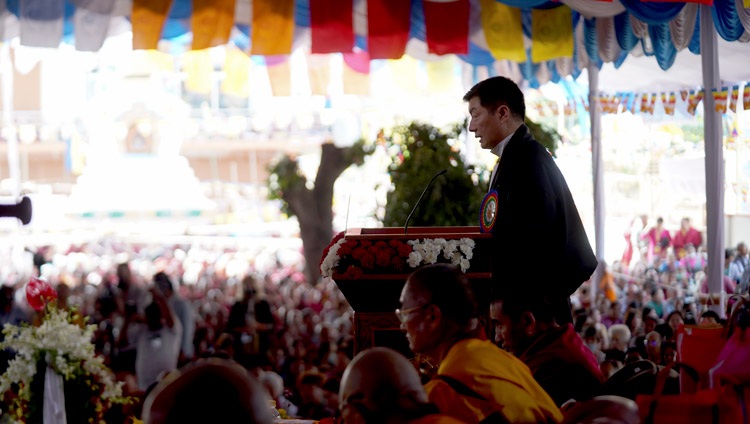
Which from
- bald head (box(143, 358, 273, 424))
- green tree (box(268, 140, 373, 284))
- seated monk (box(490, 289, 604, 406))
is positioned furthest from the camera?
green tree (box(268, 140, 373, 284))

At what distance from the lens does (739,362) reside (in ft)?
9.44

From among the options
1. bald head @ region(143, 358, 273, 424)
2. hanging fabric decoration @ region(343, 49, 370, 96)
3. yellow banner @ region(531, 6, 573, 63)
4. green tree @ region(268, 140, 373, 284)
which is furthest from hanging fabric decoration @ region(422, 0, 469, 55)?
bald head @ region(143, 358, 273, 424)

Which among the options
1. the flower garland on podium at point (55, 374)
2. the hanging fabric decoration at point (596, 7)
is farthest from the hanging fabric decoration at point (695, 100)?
the flower garland on podium at point (55, 374)

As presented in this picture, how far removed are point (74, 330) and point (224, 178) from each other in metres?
35.6

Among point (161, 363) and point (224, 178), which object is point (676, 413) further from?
point (224, 178)

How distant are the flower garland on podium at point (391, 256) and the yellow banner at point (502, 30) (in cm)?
843

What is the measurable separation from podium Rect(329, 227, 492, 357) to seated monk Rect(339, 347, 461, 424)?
1143 mm

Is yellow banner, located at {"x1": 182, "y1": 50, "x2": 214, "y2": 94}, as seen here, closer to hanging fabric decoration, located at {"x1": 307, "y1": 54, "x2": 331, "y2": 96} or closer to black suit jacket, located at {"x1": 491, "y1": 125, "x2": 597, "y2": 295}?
hanging fabric decoration, located at {"x1": 307, "y1": 54, "x2": 331, "y2": 96}

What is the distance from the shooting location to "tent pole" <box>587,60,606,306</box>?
493 inches

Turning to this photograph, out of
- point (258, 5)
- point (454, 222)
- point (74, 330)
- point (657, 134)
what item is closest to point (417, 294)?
point (74, 330)

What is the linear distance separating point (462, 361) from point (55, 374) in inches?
108

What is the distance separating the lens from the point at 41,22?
35.7 feet

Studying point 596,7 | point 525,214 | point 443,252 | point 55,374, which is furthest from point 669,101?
point 443,252

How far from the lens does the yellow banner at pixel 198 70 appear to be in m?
15.4
